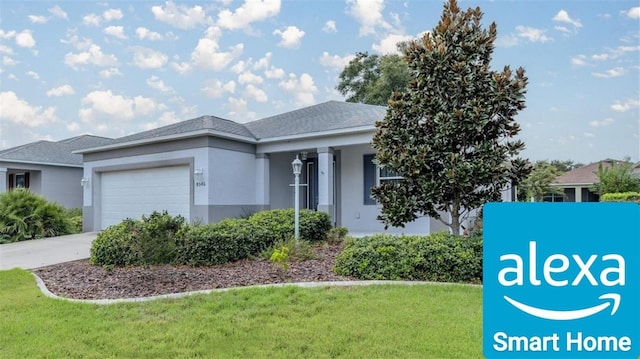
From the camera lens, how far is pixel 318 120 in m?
13.9

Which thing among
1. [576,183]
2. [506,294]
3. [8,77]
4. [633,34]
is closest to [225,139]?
[8,77]

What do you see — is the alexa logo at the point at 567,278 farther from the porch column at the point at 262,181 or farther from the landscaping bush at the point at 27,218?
the landscaping bush at the point at 27,218

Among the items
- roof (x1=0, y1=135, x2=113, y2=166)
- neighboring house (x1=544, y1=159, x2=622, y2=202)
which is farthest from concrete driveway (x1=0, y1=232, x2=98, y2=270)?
neighboring house (x1=544, y1=159, x2=622, y2=202)

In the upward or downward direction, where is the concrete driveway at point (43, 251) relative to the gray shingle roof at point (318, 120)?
downward

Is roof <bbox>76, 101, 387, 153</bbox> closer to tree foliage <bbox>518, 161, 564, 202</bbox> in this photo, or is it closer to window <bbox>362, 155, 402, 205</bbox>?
window <bbox>362, 155, 402, 205</bbox>

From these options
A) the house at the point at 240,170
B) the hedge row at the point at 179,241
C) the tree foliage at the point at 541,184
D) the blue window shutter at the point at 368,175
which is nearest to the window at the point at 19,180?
the house at the point at 240,170

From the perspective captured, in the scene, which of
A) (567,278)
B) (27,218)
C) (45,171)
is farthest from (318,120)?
(45,171)

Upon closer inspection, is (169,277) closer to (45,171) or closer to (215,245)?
(215,245)

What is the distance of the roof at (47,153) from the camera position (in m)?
18.4

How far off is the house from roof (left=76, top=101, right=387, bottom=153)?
0.04m

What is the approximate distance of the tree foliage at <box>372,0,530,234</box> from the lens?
272 inches

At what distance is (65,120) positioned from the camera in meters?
16.4

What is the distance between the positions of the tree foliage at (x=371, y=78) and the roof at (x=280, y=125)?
1045cm

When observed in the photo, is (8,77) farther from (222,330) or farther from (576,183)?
(576,183)
